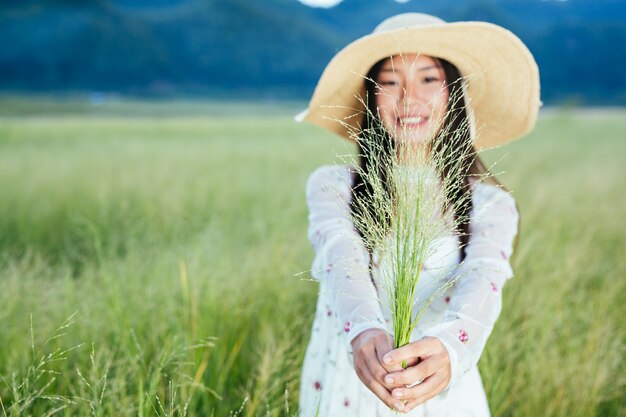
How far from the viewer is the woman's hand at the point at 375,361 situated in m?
0.90

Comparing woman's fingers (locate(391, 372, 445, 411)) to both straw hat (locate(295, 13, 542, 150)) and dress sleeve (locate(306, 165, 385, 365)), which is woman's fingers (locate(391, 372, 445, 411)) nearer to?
dress sleeve (locate(306, 165, 385, 365))

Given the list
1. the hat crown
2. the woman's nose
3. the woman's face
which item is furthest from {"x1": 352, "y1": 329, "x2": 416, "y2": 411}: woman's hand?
the hat crown

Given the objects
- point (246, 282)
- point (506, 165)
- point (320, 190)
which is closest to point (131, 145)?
point (506, 165)

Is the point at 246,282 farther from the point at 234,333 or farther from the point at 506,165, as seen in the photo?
the point at 506,165

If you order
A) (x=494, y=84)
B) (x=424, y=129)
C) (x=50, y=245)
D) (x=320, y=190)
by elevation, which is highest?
(x=494, y=84)

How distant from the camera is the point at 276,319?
2131 millimetres

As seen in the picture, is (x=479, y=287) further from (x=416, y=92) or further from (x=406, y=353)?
(x=416, y=92)

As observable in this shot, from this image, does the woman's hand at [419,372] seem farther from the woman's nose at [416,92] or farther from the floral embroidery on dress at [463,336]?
the woman's nose at [416,92]

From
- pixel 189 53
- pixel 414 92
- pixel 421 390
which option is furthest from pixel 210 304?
pixel 189 53

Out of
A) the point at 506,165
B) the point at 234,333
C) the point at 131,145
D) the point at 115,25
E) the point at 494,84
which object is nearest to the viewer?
the point at 494,84

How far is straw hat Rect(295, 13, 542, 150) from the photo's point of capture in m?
1.34

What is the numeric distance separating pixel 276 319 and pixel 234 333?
0.21m

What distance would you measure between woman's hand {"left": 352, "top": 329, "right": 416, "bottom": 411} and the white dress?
3 cm

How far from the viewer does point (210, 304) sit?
193cm
